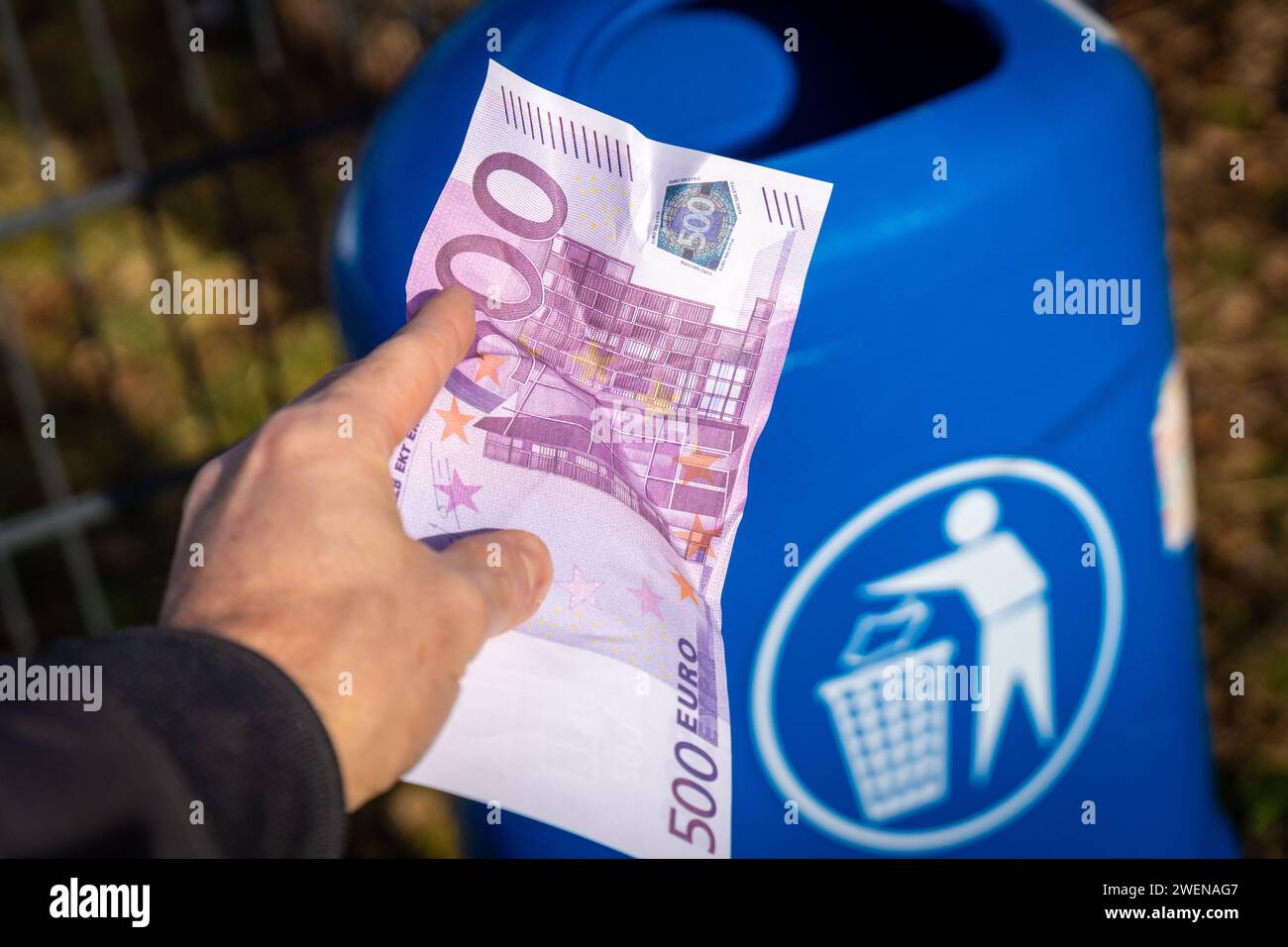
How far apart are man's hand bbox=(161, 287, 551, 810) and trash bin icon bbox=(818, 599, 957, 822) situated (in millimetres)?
309

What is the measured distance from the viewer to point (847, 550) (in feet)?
3.50

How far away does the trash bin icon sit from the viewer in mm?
1114

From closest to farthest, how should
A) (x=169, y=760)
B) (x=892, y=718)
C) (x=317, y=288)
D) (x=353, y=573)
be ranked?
(x=169, y=760)
(x=353, y=573)
(x=892, y=718)
(x=317, y=288)

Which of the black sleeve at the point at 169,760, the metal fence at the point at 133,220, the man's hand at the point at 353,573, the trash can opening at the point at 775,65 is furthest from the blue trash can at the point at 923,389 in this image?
the metal fence at the point at 133,220

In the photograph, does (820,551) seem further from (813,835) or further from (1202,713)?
(1202,713)

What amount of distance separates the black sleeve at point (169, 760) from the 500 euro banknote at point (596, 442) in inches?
6.7

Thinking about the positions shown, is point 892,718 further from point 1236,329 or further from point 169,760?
point 1236,329

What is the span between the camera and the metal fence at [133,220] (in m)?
1.60

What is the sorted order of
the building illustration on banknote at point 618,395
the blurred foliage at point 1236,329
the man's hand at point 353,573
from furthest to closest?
the blurred foliage at point 1236,329, the building illustration on banknote at point 618,395, the man's hand at point 353,573

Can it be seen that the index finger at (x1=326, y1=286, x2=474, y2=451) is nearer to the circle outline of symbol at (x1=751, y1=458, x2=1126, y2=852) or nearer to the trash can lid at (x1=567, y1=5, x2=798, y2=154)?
A: the trash can lid at (x1=567, y1=5, x2=798, y2=154)

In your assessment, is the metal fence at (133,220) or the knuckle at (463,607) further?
the metal fence at (133,220)

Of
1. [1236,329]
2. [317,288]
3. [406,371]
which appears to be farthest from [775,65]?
[317,288]

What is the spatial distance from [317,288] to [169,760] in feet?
6.05

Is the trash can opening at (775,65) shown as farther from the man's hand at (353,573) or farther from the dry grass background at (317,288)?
the dry grass background at (317,288)
